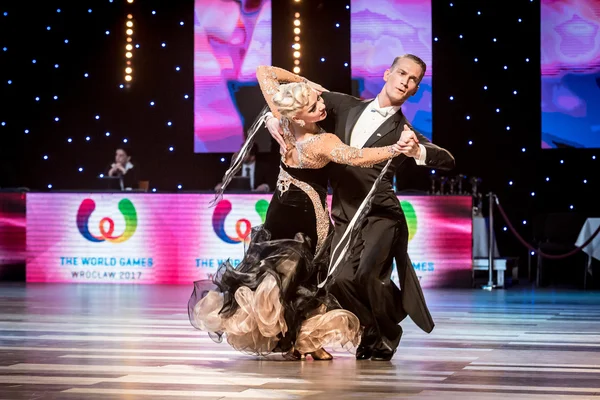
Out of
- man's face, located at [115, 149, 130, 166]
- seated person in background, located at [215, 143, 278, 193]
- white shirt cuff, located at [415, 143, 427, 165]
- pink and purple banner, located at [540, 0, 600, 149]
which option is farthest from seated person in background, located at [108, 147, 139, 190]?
white shirt cuff, located at [415, 143, 427, 165]

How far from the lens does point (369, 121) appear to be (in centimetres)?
495

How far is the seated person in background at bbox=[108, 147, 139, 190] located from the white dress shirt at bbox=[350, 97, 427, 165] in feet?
25.9

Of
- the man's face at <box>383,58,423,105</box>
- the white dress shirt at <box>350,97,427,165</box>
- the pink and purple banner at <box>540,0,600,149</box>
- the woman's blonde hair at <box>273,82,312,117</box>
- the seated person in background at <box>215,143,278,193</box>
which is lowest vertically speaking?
the seated person in background at <box>215,143,278,193</box>

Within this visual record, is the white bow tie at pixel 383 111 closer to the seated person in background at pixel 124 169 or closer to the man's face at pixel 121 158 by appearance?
the seated person in background at pixel 124 169

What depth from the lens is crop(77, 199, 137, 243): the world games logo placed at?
1092 cm

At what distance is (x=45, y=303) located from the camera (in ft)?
27.4

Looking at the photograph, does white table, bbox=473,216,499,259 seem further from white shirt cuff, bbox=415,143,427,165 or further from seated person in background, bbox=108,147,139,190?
white shirt cuff, bbox=415,143,427,165

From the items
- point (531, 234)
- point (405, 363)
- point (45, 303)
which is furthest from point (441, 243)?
point (405, 363)

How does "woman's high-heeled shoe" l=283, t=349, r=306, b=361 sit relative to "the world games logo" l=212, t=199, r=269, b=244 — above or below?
below

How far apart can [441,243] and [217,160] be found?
4296 millimetres

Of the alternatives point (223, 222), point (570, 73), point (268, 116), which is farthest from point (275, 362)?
point (570, 73)

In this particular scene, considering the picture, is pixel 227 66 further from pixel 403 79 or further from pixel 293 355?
pixel 293 355

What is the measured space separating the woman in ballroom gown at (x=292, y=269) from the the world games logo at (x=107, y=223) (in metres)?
6.12

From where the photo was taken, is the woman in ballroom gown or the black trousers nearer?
the woman in ballroom gown
